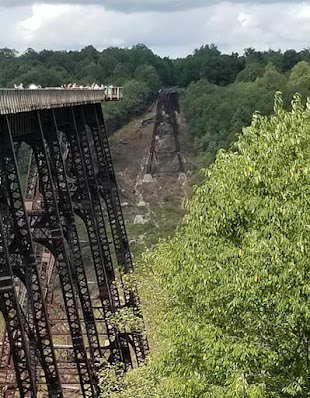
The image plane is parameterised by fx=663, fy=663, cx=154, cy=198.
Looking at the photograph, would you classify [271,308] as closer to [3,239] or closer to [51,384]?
[3,239]

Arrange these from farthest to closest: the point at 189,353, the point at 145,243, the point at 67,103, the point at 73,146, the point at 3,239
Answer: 1. the point at 145,243
2. the point at 73,146
3. the point at 67,103
4. the point at 3,239
5. the point at 189,353

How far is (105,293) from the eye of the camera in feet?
85.1

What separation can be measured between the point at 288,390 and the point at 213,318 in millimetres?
2039

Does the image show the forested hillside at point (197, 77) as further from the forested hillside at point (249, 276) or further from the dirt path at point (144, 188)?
the forested hillside at point (249, 276)

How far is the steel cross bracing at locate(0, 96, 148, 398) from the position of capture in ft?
50.3

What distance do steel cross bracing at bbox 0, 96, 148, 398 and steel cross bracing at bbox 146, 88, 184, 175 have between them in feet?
129

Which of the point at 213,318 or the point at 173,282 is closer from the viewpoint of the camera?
the point at 213,318

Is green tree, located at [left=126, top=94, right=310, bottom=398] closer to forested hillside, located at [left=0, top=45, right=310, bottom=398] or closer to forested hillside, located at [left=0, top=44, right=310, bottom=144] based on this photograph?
forested hillside, located at [left=0, top=45, right=310, bottom=398]

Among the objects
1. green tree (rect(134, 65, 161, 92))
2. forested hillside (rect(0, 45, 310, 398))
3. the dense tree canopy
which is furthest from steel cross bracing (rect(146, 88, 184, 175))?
forested hillside (rect(0, 45, 310, 398))

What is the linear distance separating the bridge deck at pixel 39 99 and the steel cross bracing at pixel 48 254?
412 mm

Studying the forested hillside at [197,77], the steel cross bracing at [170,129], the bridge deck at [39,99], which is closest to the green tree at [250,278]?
the bridge deck at [39,99]

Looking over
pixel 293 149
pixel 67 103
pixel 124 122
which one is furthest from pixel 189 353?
pixel 124 122

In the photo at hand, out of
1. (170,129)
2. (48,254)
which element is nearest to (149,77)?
(170,129)

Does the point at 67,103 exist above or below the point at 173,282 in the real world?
above
